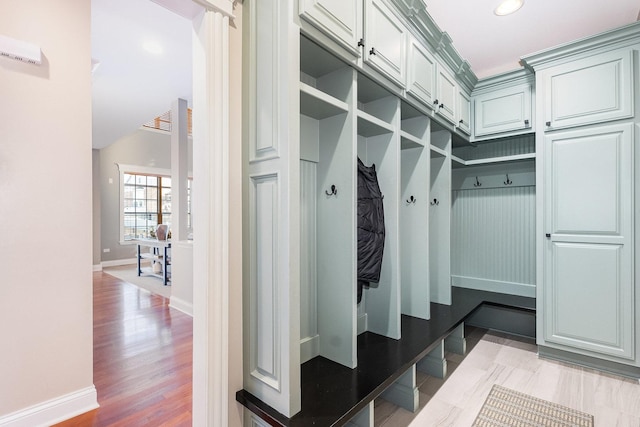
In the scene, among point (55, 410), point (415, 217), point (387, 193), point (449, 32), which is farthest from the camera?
point (449, 32)

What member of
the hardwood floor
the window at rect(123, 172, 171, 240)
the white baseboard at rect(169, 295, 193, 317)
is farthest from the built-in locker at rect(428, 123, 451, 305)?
the window at rect(123, 172, 171, 240)

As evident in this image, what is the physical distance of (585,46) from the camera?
2352mm

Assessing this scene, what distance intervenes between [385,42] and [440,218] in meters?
1.72

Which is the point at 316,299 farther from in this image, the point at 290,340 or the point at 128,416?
the point at 128,416

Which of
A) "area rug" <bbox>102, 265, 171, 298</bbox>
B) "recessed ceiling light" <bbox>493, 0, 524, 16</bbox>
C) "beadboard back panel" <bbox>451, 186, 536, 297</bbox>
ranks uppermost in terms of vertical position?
"recessed ceiling light" <bbox>493, 0, 524, 16</bbox>

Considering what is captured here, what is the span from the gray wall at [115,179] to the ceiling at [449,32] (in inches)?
166

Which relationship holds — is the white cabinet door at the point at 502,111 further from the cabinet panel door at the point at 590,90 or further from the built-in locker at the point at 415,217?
the built-in locker at the point at 415,217

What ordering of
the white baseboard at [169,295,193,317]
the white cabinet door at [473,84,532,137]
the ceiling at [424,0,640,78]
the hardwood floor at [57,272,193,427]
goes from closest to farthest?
1. the hardwood floor at [57,272,193,427]
2. the ceiling at [424,0,640,78]
3. the white cabinet door at [473,84,532,137]
4. the white baseboard at [169,295,193,317]

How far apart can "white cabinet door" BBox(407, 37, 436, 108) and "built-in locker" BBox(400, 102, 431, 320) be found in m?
0.17

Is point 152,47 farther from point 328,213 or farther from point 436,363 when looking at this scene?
point 436,363

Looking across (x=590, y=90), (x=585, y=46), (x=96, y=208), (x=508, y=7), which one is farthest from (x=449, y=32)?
(x=96, y=208)

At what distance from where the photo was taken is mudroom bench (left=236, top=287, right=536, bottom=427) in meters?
1.33

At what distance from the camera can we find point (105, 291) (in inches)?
195

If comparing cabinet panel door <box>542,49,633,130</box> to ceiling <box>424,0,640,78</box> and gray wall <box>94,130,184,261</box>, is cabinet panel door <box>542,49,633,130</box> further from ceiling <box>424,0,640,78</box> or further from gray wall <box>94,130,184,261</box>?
gray wall <box>94,130,184,261</box>
